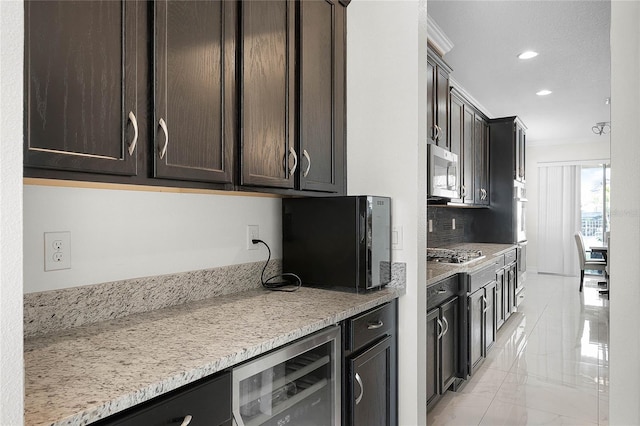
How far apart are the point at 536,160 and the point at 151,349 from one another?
8589 millimetres

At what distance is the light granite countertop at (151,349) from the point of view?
814mm

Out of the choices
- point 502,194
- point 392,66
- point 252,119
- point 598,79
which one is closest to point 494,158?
point 502,194

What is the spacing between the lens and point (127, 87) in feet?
3.75

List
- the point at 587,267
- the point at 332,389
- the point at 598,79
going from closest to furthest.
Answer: the point at 332,389 < the point at 598,79 < the point at 587,267

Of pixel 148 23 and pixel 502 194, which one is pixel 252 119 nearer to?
pixel 148 23

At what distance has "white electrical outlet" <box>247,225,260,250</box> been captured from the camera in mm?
1966

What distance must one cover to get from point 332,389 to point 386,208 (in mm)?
873

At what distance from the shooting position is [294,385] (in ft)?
4.65

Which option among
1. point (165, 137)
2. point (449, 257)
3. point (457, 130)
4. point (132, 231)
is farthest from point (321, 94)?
point (457, 130)

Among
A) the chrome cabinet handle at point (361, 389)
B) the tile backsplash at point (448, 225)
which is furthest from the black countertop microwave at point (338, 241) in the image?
the tile backsplash at point (448, 225)

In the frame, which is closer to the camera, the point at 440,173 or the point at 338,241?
the point at 338,241

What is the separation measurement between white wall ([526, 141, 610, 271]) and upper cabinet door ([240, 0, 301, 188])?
25.2ft

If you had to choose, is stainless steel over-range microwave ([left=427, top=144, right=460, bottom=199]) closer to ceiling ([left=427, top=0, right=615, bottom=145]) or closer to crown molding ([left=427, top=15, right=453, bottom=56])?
crown molding ([left=427, top=15, right=453, bottom=56])

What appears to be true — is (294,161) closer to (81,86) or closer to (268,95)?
(268,95)
